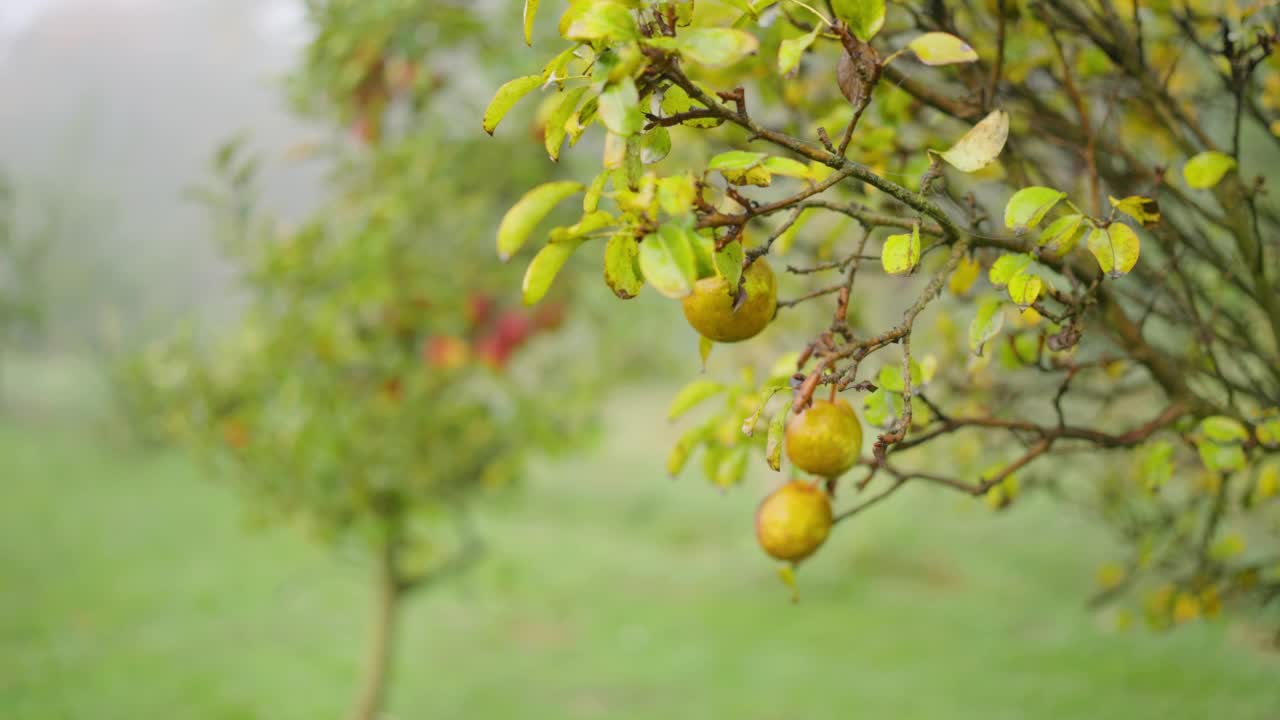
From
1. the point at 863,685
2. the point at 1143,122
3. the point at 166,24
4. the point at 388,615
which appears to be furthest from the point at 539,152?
the point at 166,24

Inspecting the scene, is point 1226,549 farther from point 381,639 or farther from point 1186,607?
point 381,639

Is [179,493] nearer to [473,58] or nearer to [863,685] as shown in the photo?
[863,685]

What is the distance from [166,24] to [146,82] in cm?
539

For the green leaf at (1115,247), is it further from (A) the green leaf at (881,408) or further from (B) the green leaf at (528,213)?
(B) the green leaf at (528,213)

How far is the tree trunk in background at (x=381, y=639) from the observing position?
3824 mm

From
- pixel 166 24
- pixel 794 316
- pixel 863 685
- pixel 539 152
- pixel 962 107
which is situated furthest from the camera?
pixel 166 24

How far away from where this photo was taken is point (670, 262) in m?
0.76

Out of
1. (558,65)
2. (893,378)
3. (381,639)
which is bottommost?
(893,378)

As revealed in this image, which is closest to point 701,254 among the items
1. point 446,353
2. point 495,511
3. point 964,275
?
point 964,275

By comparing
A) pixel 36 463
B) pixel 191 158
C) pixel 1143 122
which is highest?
pixel 191 158

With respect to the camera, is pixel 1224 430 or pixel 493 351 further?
pixel 493 351

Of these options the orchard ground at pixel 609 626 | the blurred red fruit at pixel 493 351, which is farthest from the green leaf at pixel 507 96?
the orchard ground at pixel 609 626

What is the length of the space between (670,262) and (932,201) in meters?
0.34

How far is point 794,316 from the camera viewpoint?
270cm
